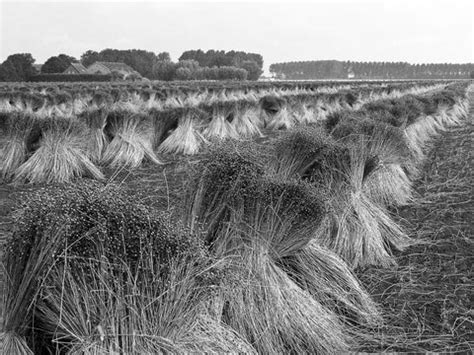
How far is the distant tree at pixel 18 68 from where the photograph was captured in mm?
67875

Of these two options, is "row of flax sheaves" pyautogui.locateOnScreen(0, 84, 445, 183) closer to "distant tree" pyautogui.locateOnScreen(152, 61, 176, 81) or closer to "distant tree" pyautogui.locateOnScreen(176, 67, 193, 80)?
"distant tree" pyautogui.locateOnScreen(176, 67, 193, 80)

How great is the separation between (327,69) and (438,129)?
17023 centimetres

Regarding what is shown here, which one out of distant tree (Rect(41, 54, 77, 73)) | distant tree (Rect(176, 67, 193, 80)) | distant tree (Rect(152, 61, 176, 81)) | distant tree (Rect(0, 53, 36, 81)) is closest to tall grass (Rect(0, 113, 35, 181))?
distant tree (Rect(0, 53, 36, 81))

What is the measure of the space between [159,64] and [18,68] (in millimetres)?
31243

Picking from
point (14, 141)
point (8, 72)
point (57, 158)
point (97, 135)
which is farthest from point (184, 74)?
point (57, 158)

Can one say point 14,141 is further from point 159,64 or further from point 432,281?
point 159,64

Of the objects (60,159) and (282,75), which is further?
(282,75)

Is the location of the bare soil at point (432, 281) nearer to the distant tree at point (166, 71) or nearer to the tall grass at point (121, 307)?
the tall grass at point (121, 307)

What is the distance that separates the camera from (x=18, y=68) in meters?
72.1

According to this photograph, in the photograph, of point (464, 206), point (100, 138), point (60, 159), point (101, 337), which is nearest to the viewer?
point (101, 337)

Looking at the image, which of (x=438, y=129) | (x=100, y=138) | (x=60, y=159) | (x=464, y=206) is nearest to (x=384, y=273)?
(x=464, y=206)

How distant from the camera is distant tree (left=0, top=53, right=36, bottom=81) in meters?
67.9

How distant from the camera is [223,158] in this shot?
388 centimetres

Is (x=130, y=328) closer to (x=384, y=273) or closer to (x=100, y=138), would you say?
(x=384, y=273)
